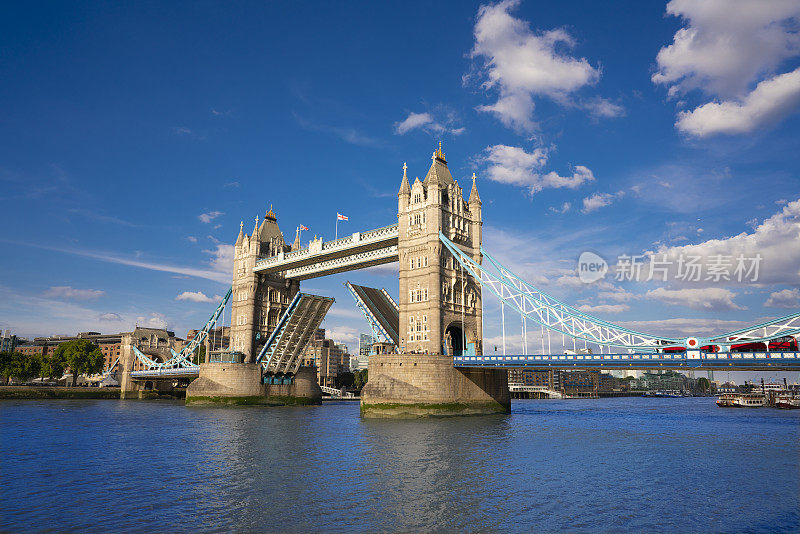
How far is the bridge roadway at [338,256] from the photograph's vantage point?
2827 inches

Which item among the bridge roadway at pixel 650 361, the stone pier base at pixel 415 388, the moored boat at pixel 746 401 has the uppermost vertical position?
the bridge roadway at pixel 650 361

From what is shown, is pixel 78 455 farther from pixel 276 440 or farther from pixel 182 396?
pixel 182 396

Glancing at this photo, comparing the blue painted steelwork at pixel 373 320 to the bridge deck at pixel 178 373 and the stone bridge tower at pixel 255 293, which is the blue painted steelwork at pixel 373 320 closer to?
the stone bridge tower at pixel 255 293

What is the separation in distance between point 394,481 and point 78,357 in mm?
109750

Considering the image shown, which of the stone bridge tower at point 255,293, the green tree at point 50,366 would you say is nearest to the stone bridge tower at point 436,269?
the stone bridge tower at point 255,293

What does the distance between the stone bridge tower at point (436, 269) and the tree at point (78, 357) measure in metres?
81.8

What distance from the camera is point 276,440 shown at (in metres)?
39.3

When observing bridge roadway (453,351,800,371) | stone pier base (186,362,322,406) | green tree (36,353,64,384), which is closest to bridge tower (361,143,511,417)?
bridge roadway (453,351,800,371)

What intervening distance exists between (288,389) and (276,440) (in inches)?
1927

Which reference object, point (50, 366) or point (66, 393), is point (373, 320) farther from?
point (50, 366)

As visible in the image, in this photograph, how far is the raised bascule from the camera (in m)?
48.5

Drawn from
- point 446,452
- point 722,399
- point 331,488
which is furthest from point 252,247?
point 722,399

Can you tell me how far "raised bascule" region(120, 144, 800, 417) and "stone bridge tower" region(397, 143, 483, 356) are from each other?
0.44 ft

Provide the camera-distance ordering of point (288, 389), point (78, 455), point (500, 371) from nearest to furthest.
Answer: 1. point (78, 455)
2. point (500, 371)
3. point (288, 389)
